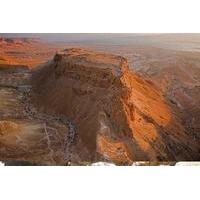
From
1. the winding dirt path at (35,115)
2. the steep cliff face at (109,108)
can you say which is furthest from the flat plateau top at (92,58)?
the winding dirt path at (35,115)

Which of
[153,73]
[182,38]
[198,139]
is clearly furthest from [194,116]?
[182,38]

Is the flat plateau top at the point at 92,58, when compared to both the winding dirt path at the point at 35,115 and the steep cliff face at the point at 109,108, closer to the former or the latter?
the steep cliff face at the point at 109,108

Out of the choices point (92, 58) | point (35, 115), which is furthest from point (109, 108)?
point (35, 115)

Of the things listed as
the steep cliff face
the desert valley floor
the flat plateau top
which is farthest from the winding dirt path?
the flat plateau top

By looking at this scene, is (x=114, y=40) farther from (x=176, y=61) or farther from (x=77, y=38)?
(x=176, y=61)

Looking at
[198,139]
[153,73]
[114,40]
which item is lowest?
[198,139]
